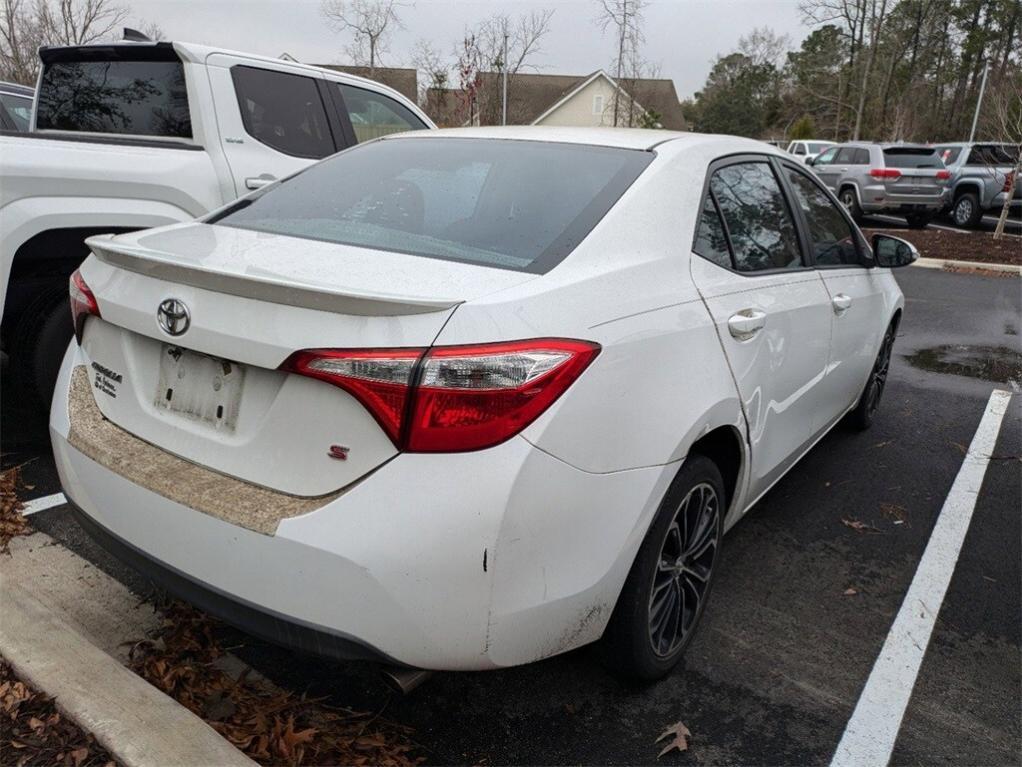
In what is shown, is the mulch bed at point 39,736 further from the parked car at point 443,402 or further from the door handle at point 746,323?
the door handle at point 746,323

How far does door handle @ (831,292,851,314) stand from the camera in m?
3.46

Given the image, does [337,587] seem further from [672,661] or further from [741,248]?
[741,248]

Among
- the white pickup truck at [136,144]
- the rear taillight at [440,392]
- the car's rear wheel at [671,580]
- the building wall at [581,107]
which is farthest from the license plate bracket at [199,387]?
the building wall at [581,107]

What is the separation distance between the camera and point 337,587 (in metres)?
1.71

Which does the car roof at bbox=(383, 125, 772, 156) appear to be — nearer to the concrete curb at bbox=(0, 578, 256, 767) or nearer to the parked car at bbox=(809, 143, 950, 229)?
the concrete curb at bbox=(0, 578, 256, 767)

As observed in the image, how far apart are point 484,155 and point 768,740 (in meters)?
2.10

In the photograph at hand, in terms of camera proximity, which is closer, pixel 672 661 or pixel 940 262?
pixel 672 661

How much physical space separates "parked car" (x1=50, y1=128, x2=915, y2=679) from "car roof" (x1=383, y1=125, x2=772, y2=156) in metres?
0.03

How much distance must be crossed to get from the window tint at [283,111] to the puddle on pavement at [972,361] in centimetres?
523

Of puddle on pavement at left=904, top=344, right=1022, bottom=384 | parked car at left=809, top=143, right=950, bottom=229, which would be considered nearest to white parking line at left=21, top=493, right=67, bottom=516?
puddle on pavement at left=904, top=344, right=1022, bottom=384

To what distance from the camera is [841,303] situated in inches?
138

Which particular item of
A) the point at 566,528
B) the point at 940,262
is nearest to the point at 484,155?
the point at 566,528

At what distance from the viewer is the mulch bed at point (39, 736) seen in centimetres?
200

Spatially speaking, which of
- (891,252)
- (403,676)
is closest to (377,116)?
(891,252)
